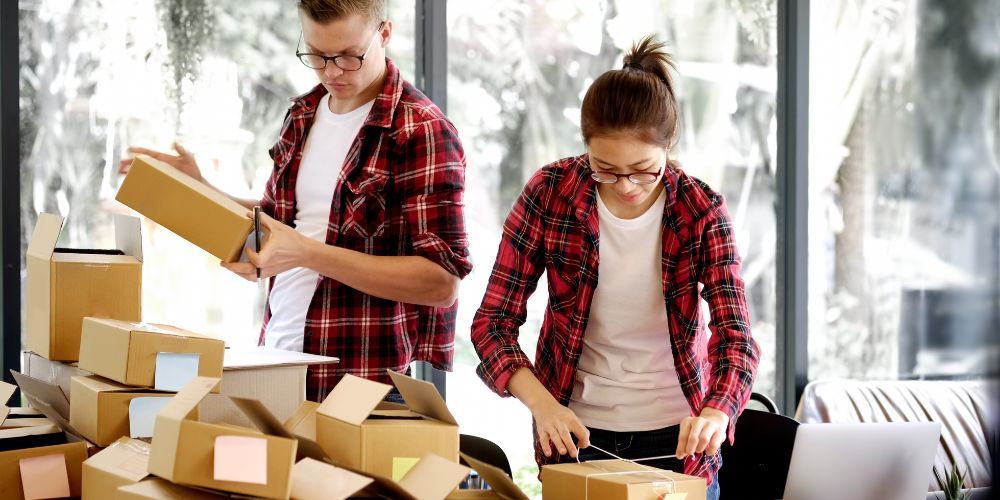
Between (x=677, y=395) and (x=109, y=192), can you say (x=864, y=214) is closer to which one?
(x=677, y=395)

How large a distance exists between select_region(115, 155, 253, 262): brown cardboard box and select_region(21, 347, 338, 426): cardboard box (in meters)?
0.20

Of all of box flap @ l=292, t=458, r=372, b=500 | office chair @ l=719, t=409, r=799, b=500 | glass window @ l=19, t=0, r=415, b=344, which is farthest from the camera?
glass window @ l=19, t=0, r=415, b=344

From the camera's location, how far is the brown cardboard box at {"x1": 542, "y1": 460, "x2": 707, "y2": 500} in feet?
4.79

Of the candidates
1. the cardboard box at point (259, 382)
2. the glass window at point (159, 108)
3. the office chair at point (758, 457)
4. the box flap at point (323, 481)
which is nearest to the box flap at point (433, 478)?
the box flap at point (323, 481)

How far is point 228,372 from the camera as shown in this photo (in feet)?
5.72

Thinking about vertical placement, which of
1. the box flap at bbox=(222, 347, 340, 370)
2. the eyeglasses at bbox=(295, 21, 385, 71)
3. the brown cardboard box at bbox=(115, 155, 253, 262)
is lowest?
the box flap at bbox=(222, 347, 340, 370)

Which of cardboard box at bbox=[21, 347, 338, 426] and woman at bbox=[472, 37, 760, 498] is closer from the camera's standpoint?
cardboard box at bbox=[21, 347, 338, 426]

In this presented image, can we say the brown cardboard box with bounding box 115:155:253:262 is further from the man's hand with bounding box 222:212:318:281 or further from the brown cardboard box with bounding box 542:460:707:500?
the brown cardboard box with bounding box 542:460:707:500

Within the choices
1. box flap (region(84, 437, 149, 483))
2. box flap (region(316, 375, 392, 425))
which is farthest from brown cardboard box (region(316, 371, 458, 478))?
box flap (region(84, 437, 149, 483))

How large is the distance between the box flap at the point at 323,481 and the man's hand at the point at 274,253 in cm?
52

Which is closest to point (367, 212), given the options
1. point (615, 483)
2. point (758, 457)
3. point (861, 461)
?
point (615, 483)

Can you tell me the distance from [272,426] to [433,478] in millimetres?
236

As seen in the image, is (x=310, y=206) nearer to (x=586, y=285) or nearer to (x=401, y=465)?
(x=586, y=285)

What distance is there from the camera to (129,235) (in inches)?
79.4
